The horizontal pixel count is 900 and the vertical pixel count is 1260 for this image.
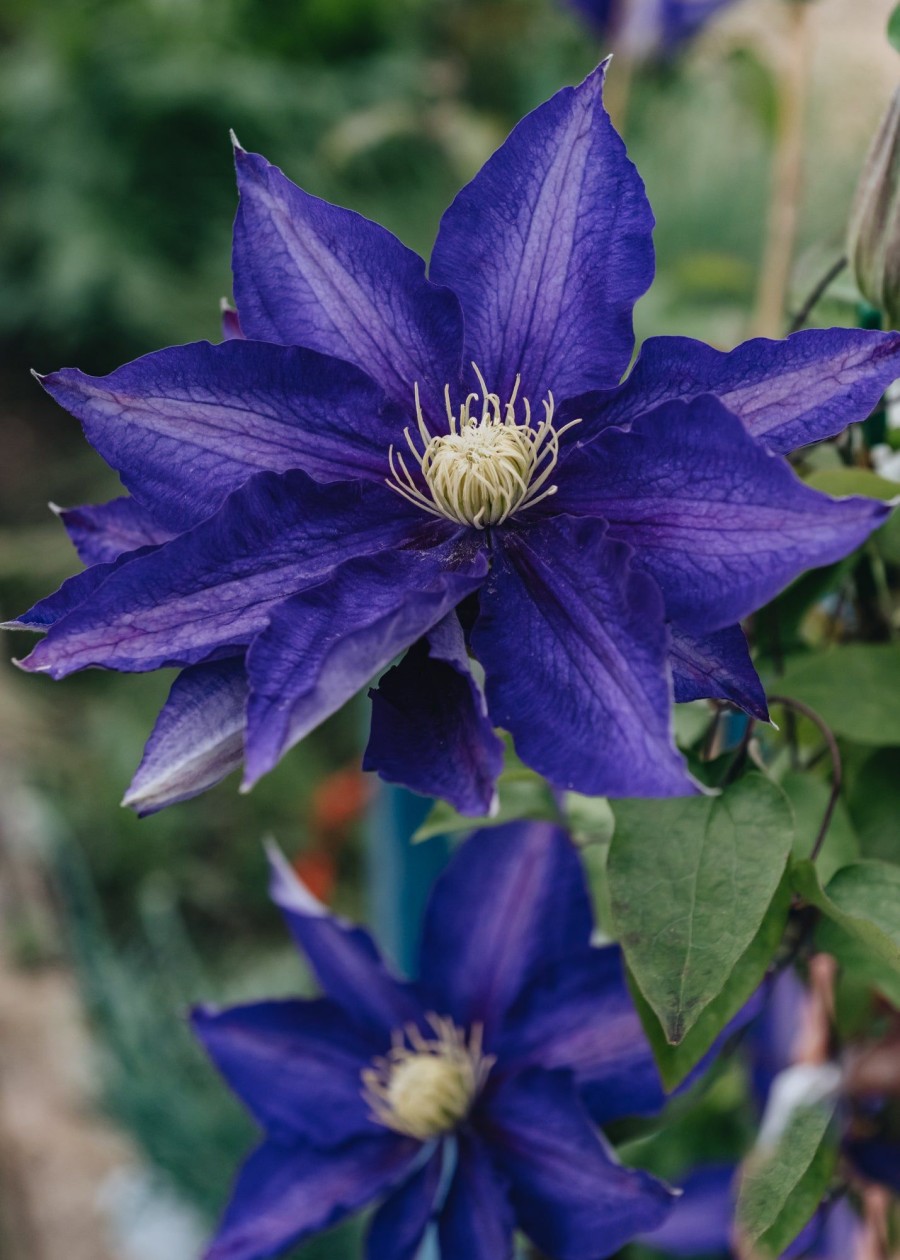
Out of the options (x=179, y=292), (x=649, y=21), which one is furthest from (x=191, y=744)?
(x=179, y=292)

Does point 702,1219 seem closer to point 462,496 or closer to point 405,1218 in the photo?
point 405,1218

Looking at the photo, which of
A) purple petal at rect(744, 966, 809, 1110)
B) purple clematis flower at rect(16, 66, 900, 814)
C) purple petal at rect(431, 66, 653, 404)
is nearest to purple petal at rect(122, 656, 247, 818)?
purple clematis flower at rect(16, 66, 900, 814)

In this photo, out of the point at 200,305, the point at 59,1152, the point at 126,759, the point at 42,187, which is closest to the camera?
the point at 59,1152

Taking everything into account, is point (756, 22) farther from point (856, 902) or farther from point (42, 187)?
point (856, 902)

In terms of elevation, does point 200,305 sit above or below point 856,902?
above

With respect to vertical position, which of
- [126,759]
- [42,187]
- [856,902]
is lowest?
[126,759]

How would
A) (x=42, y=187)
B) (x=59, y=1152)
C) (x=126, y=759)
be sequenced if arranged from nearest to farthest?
(x=59, y=1152) → (x=126, y=759) → (x=42, y=187)

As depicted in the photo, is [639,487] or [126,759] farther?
[126,759]

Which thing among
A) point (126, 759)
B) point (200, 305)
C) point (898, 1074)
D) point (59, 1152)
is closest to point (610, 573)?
point (898, 1074)
